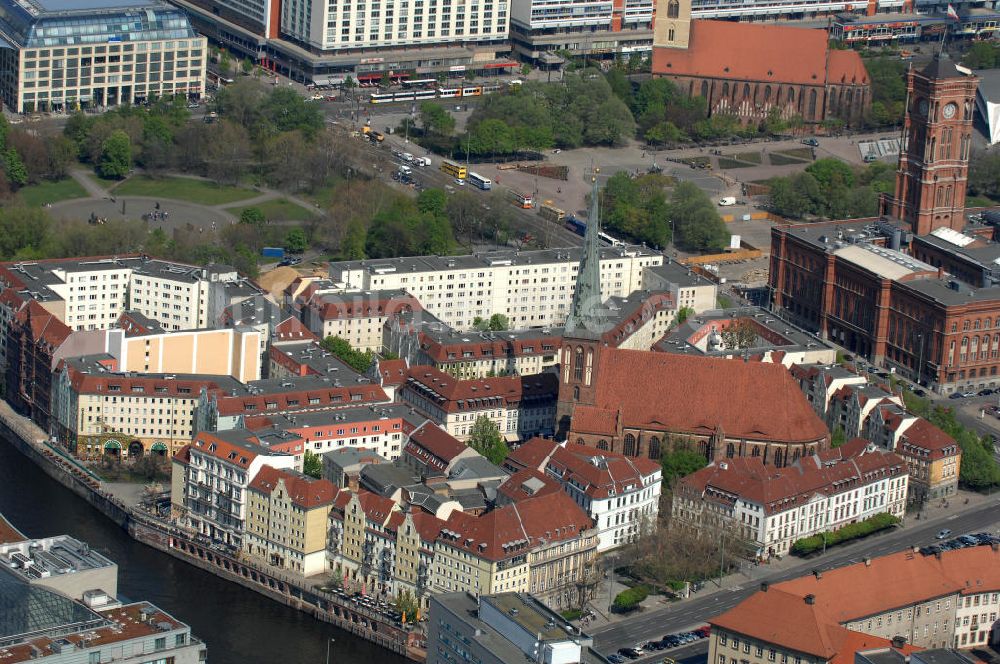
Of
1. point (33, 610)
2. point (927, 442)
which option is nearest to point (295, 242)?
point (927, 442)

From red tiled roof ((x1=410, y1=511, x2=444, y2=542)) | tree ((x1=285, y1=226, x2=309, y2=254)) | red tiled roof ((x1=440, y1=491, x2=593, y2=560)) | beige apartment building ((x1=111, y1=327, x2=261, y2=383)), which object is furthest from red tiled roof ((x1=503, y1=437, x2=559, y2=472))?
tree ((x1=285, y1=226, x2=309, y2=254))

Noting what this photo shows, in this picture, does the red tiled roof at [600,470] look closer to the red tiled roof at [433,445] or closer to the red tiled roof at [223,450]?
the red tiled roof at [433,445]

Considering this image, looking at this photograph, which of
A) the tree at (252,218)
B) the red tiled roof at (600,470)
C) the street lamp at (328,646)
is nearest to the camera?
the street lamp at (328,646)

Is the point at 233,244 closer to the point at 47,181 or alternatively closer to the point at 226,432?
the point at 47,181

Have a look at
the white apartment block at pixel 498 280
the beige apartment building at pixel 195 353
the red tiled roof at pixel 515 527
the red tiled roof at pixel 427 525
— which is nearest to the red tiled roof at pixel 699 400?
the red tiled roof at pixel 515 527

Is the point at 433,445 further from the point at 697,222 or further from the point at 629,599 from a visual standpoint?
the point at 697,222

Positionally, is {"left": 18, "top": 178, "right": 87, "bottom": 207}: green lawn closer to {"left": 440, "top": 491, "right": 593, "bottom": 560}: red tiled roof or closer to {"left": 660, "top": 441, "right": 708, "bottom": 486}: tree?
{"left": 660, "top": 441, "right": 708, "bottom": 486}: tree
